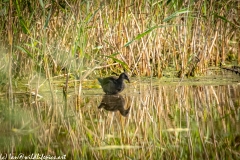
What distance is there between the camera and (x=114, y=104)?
224 inches

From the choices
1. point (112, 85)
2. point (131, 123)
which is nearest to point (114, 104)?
point (112, 85)

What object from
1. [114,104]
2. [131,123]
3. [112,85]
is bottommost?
[131,123]

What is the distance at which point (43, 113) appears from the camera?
5117 mm

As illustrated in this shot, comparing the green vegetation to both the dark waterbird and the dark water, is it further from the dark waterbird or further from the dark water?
the dark waterbird

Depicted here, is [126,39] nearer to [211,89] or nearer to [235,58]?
[211,89]

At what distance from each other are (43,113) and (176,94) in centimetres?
167

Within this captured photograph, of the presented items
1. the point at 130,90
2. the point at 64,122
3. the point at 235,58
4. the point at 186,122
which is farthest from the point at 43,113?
the point at 235,58

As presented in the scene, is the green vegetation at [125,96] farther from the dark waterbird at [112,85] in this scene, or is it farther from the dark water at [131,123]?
the dark waterbird at [112,85]

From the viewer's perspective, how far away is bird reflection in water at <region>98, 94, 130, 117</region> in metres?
5.20

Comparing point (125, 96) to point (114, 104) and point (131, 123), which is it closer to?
point (114, 104)

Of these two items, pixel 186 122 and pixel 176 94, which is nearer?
pixel 186 122

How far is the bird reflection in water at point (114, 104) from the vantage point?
5.20 m

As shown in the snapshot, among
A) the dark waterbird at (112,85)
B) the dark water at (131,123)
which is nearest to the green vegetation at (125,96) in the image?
the dark water at (131,123)

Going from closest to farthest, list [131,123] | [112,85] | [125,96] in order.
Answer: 1. [131,123]
2. [112,85]
3. [125,96]
